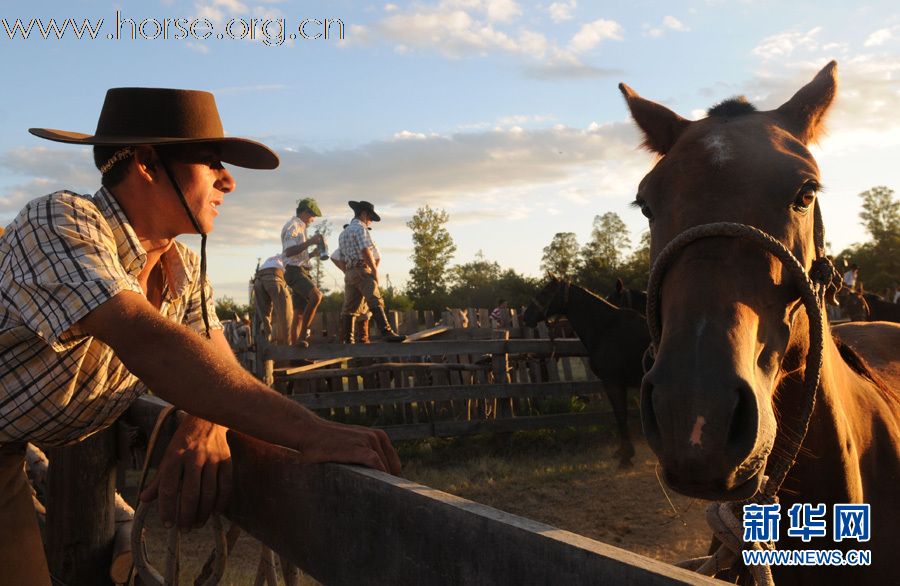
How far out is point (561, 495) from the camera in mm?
7578

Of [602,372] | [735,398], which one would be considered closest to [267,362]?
[602,372]

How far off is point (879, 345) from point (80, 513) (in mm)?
4038

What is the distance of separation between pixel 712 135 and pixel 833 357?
0.82 meters

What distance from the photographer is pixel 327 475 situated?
135cm

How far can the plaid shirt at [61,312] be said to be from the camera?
1.60 meters

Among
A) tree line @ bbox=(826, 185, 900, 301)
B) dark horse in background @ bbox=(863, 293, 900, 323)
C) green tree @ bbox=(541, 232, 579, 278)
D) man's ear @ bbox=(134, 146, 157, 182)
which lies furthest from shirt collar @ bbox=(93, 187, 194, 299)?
green tree @ bbox=(541, 232, 579, 278)

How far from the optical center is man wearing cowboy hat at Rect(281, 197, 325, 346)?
35.0 ft

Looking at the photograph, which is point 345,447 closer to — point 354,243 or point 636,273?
point 354,243

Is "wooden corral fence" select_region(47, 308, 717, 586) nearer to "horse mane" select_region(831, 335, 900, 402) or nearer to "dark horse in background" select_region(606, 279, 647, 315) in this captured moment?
"horse mane" select_region(831, 335, 900, 402)

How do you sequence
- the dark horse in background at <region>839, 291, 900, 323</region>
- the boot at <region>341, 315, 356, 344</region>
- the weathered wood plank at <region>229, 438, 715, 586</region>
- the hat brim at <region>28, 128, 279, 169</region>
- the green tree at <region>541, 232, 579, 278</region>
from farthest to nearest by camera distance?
1. the green tree at <region>541, 232, 579, 278</region>
2. the dark horse in background at <region>839, 291, 900, 323</region>
3. the boot at <region>341, 315, 356, 344</region>
4. the hat brim at <region>28, 128, 279, 169</region>
5. the weathered wood plank at <region>229, 438, 715, 586</region>

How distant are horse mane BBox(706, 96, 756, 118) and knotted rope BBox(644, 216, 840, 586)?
23.1 inches

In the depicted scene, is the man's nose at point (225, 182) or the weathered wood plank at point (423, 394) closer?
the man's nose at point (225, 182)

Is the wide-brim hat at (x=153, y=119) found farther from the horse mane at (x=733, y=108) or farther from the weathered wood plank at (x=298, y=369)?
the weathered wood plank at (x=298, y=369)

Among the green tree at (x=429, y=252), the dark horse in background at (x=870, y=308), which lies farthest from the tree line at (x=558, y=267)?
the dark horse in background at (x=870, y=308)
